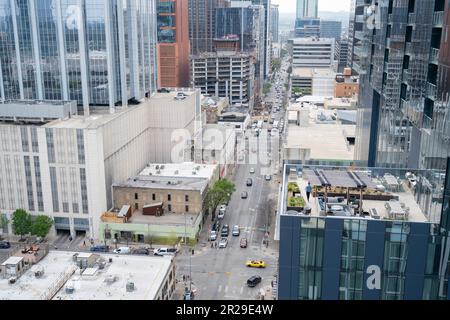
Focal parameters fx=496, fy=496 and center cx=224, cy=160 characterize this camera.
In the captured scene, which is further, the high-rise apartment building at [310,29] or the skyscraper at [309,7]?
the skyscraper at [309,7]

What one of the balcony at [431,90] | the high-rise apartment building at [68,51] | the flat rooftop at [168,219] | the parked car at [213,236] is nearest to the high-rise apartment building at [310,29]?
the high-rise apartment building at [68,51]

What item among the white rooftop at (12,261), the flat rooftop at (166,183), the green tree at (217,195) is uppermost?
the flat rooftop at (166,183)

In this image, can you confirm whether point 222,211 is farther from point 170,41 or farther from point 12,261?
point 170,41

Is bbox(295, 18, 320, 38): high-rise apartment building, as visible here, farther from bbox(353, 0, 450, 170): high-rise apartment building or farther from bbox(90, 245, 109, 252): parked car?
bbox(90, 245, 109, 252): parked car

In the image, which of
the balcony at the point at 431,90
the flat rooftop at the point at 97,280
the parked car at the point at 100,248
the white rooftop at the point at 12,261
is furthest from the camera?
the parked car at the point at 100,248

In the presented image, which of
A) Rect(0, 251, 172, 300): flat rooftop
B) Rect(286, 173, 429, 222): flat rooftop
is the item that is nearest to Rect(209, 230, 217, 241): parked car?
Rect(0, 251, 172, 300): flat rooftop

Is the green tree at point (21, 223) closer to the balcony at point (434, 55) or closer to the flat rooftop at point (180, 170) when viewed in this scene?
the flat rooftop at point (180, 170)
